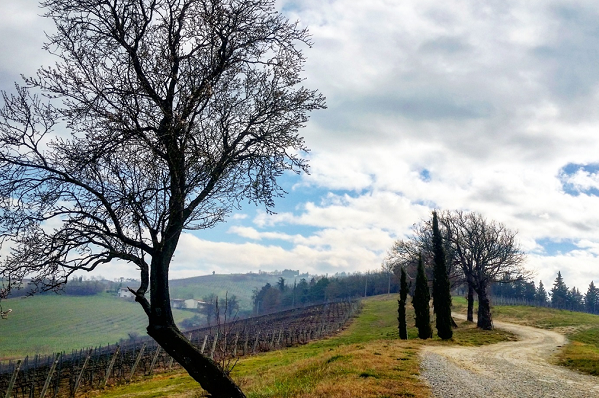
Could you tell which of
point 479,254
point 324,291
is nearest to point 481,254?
point 479,254

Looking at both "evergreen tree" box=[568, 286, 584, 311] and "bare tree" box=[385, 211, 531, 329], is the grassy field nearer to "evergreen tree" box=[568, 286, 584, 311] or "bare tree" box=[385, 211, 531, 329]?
"bare tree" box=[385, 211, 531, 329]

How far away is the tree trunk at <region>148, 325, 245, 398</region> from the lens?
7043 millimetres

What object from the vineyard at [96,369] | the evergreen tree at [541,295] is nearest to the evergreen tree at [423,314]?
the vineyard at [96,369]

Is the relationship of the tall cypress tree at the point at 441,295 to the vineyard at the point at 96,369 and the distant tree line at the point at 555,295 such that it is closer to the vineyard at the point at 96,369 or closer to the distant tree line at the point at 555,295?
the vineyard at the point at 96,369

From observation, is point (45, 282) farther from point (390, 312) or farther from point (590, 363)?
point (390, 312)

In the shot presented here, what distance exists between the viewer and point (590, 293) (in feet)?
388

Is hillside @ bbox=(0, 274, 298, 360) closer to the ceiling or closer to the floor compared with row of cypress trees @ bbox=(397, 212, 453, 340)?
closer to the floor

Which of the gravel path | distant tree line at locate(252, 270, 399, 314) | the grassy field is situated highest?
the gravel path

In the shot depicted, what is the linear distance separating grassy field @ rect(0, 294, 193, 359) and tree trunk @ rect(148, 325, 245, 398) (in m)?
87.0

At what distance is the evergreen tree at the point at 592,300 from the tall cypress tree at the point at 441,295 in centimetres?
11291

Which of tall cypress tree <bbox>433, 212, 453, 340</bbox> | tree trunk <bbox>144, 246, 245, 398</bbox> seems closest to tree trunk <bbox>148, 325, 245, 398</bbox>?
tree trunk <bbox>144, 246, 245, 398</bbox>

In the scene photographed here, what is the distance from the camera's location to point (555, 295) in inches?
4616

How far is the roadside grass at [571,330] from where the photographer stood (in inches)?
722

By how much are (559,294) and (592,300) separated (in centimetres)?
992
